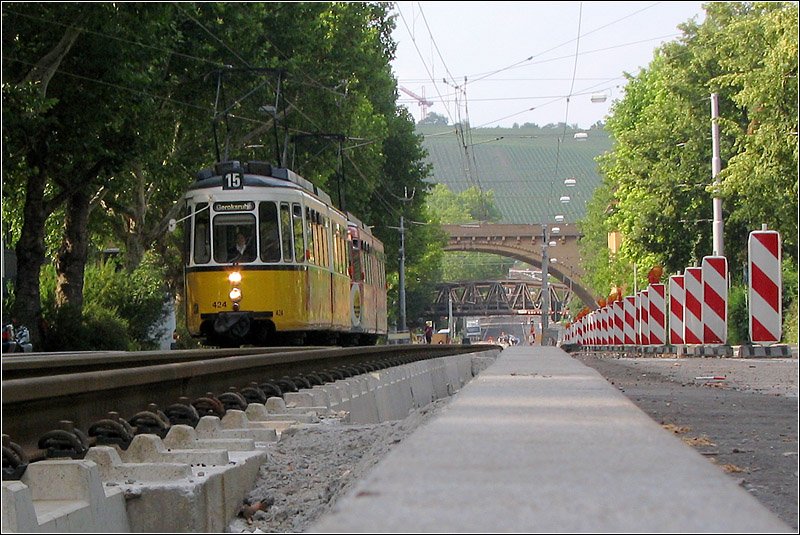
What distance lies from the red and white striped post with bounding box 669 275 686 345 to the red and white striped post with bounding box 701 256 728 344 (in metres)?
2.80

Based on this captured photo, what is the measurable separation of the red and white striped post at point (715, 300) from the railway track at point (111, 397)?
30.7 feet

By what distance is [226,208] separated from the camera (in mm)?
25094

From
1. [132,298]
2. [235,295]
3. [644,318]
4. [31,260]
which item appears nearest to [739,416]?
[235,295]

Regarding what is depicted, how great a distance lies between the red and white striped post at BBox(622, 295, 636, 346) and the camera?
3825 cm

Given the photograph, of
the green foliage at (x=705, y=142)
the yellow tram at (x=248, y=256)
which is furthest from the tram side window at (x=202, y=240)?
the green foliage at (x=705, y=142)

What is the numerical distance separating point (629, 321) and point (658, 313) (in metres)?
7.64

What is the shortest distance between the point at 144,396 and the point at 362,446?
70.2 inches

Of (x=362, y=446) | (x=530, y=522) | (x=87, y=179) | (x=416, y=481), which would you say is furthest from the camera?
(x=87, y=179)

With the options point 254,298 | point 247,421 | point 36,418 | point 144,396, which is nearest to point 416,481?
point 36,418

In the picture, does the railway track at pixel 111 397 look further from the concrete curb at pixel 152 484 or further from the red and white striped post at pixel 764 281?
the red and white striped post at pixel 764 281

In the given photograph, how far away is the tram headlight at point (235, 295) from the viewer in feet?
81.4

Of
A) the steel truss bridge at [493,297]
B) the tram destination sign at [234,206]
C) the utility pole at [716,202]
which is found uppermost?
the steel truss bridge at [493,297]

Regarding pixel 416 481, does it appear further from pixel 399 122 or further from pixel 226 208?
pixel 399 122

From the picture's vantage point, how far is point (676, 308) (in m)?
26.2
